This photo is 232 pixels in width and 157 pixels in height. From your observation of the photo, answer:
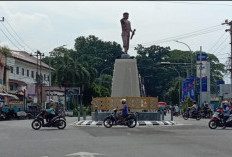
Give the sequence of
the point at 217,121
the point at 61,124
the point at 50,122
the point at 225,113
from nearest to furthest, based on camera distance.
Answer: the point at 50,122, the point at 61,124, the point at 217,121, the point at 225,113

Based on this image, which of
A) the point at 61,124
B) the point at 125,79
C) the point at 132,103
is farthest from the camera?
the point at 125,79

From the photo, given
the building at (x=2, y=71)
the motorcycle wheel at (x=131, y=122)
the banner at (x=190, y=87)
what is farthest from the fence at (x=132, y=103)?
the building at (x=2, y=71)

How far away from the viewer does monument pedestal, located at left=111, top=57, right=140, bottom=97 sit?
32750mm

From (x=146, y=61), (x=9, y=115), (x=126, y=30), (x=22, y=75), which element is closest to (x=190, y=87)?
(x=9, y=115)

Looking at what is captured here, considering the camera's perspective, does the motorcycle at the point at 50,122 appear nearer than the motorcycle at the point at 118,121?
Yes

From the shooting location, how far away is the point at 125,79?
32.8m

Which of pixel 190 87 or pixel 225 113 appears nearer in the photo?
pixel 225 113

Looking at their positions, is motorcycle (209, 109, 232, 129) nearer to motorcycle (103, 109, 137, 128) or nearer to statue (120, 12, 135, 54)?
motorcycle (103, 109, 137, 128)

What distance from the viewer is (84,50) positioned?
10138 centimetres

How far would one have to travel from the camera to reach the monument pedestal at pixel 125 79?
107 ft

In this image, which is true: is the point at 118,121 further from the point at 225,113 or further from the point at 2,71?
the point at 2,71

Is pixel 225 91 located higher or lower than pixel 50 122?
higher

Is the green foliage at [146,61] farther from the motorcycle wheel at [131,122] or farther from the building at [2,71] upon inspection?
the motorcycle wheel at [131,122]

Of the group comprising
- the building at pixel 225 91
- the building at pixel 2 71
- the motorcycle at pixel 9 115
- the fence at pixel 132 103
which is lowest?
the motorcycle at pixel 9 115
